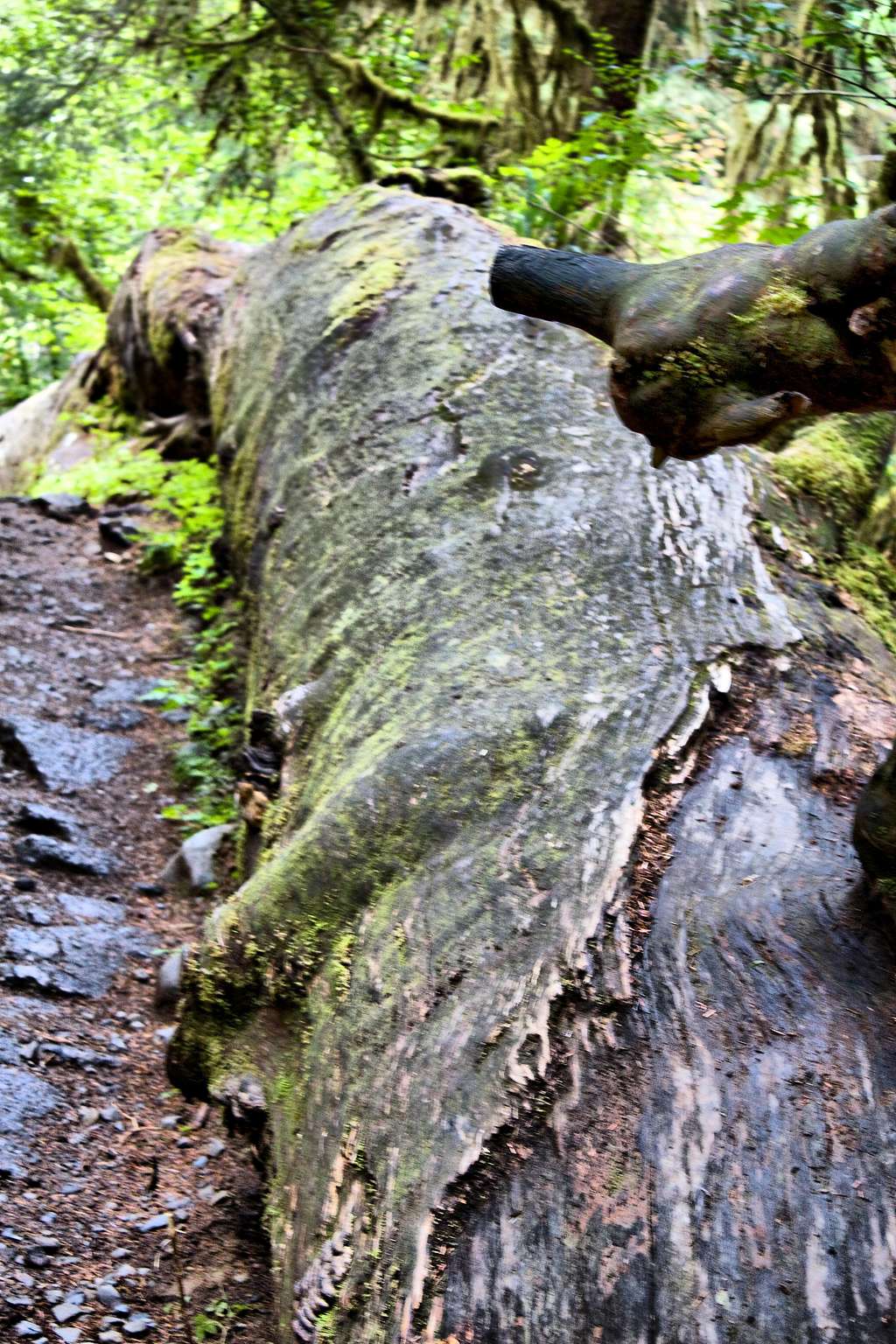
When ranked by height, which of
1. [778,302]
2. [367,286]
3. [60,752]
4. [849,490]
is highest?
[778,302]

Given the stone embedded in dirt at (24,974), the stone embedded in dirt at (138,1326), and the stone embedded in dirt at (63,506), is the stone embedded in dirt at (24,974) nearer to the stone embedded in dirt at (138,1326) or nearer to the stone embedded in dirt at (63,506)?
the stone embedded in dirt at (138,1326)

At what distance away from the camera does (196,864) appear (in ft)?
13.5

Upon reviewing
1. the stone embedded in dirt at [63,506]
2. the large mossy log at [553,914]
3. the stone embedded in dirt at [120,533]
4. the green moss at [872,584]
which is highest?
the green moss at [872,584]

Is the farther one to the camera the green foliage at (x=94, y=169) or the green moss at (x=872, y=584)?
the green foliage at (x=94, y=169)

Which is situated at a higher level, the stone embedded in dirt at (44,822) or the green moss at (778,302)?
the green moss at (778,302)

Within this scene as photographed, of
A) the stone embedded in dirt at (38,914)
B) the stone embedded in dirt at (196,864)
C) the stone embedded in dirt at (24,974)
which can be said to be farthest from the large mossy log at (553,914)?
the stone embedded in dirt at (38,914)

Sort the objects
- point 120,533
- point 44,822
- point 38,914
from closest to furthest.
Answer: point 38,914 < point 44,822 < point 120,533

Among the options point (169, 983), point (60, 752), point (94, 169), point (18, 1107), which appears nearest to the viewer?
point (18, 1107)

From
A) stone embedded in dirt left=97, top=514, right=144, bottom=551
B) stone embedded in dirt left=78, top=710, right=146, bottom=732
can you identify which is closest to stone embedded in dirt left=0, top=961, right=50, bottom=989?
stone embedded in dirt left=78, top=710, right=146, bottom=732

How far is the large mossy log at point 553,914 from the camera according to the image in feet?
5.37

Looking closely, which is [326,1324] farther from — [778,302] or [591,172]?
[591,172]

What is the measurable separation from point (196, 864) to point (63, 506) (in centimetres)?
370

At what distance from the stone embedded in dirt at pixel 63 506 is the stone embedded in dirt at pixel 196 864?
3.46 meters

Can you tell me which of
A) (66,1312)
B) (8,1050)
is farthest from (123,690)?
(66,1312)
